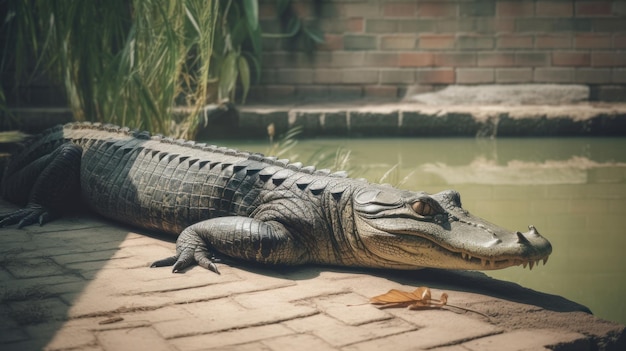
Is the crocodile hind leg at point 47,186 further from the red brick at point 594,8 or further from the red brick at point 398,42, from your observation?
the red brick at point 594,8

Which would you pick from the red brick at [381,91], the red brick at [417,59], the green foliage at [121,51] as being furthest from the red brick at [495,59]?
the green foliage at [121,51]

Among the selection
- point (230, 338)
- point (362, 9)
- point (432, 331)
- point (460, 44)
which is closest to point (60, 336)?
point (230, 338)

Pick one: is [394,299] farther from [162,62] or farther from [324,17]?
[324,17]

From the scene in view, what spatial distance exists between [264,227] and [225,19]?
19.1 feet

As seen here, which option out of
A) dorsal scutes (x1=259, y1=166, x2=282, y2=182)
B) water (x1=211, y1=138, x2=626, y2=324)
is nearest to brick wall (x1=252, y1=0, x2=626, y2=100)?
water (x1=211, y1=138, x2=626, y2=324)

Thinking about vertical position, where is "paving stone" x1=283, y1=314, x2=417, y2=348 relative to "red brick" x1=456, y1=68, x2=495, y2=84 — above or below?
below

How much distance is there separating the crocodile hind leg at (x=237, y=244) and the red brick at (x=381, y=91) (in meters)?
6.09

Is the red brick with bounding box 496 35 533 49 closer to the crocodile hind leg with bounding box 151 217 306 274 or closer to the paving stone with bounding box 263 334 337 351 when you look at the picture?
the crocodile hind leg with bounding box 151 217 306 274

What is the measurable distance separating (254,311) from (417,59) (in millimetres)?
7000

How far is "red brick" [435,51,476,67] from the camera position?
31.5ft

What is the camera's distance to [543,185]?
6.32 metres

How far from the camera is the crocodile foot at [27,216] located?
14.7ft

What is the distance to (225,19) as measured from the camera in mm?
9094

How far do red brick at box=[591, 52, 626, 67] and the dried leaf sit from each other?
723cm
